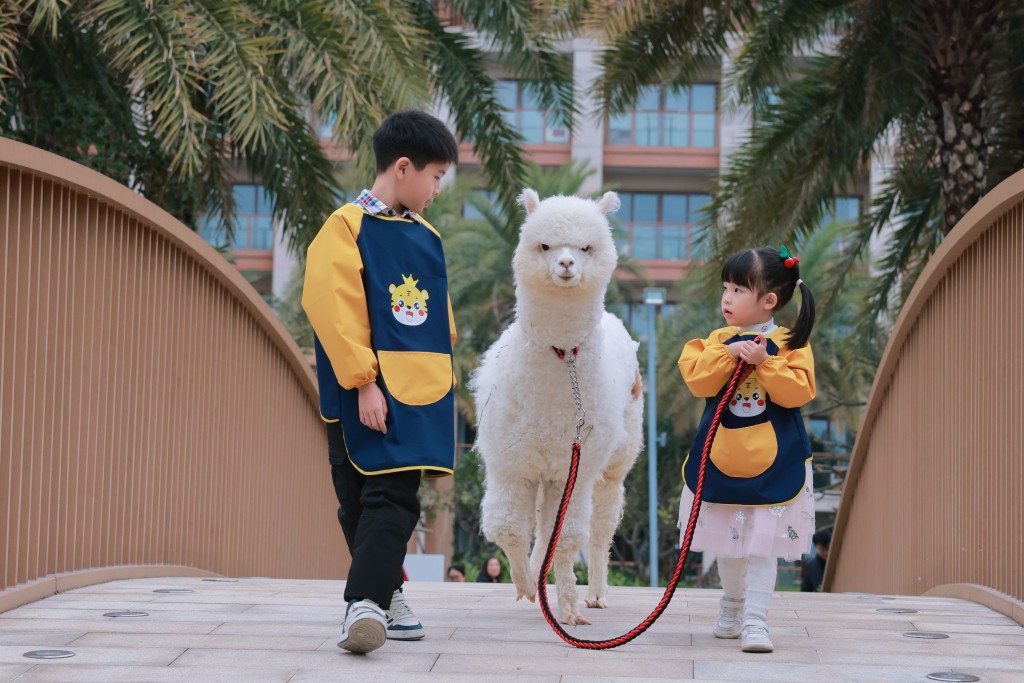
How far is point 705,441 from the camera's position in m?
4.39

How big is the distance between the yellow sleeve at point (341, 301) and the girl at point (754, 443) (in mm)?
1210

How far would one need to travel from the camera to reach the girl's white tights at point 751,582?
13.9 ft

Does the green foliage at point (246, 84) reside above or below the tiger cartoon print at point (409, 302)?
above

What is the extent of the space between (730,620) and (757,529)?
0.40m

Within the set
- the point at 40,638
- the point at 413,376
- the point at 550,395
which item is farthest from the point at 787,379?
the point at 40,638

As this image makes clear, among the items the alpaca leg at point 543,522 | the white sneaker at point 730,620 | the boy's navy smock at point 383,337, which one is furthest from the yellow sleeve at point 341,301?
the white sneaker at point 730,620

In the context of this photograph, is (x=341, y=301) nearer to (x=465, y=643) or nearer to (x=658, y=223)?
(x=465, y=643)

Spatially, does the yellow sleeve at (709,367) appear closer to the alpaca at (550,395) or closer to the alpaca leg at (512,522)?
the alpaca at (550,395)

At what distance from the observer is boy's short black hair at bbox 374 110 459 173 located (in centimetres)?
420

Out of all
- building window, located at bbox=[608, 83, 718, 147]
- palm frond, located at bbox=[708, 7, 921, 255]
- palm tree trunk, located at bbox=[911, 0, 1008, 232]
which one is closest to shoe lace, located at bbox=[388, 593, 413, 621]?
palm tree trunk, located at bbox=[911, 0, 1008, 232]

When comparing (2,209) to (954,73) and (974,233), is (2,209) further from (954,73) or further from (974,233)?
(954,73)

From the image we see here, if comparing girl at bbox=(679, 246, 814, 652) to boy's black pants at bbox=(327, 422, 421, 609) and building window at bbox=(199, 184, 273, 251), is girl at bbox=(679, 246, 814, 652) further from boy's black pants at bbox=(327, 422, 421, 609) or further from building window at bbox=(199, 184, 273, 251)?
building window at bbox=(199, 184, 273, 251)

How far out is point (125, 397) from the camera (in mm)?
6129

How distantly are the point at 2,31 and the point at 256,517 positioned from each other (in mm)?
3979
